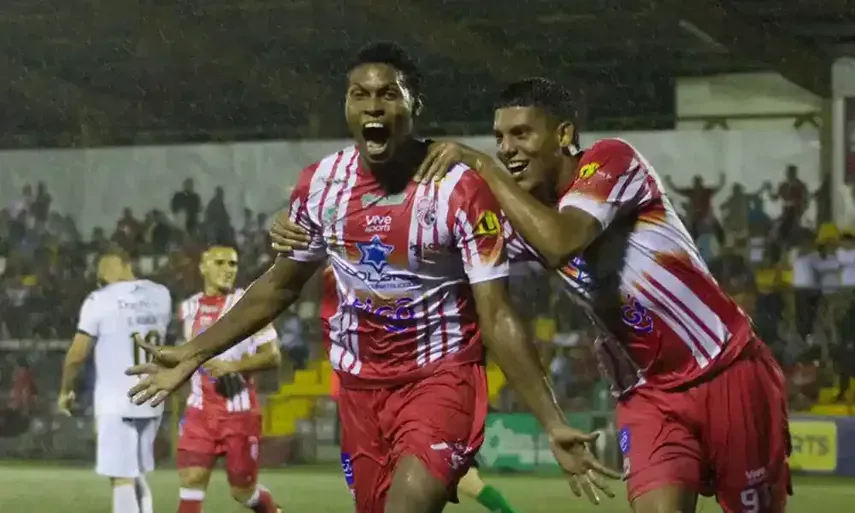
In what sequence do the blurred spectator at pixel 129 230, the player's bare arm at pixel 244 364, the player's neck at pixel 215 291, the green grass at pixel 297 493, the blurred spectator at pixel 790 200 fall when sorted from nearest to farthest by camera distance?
1. the player's bare arm at pixel 244 364
2. the player's neck at pixel 215 291
3. the green grass at pixel 297 493
4. the blurred spectator at pixel 790 200
5. the blurred spectator at pixel 129 230

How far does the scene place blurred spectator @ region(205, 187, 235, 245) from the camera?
43.3 ft

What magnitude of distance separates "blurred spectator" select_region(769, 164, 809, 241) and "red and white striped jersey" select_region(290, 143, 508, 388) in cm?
885

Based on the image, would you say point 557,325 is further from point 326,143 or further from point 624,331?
point 624,331

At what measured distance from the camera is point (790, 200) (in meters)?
12.5

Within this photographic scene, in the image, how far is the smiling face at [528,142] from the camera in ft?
13.6

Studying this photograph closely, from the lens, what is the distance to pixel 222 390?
8125mm

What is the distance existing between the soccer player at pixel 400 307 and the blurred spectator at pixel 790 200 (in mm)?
8837

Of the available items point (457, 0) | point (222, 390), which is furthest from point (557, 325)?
point (222, 390)

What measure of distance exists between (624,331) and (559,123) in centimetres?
68

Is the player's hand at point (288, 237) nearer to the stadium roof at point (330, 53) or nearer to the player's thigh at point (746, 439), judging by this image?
the player's thigh at point (746, 439)

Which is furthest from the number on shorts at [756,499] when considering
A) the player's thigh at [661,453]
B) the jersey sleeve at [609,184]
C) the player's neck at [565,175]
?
the player's neck at [565,175]

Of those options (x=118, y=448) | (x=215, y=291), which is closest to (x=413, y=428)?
(x=215, y=291)

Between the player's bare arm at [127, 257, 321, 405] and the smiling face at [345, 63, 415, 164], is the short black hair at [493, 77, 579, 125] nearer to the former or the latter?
the smiling face at [345, 63, 415, 164]

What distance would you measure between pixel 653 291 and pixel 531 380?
605mm
